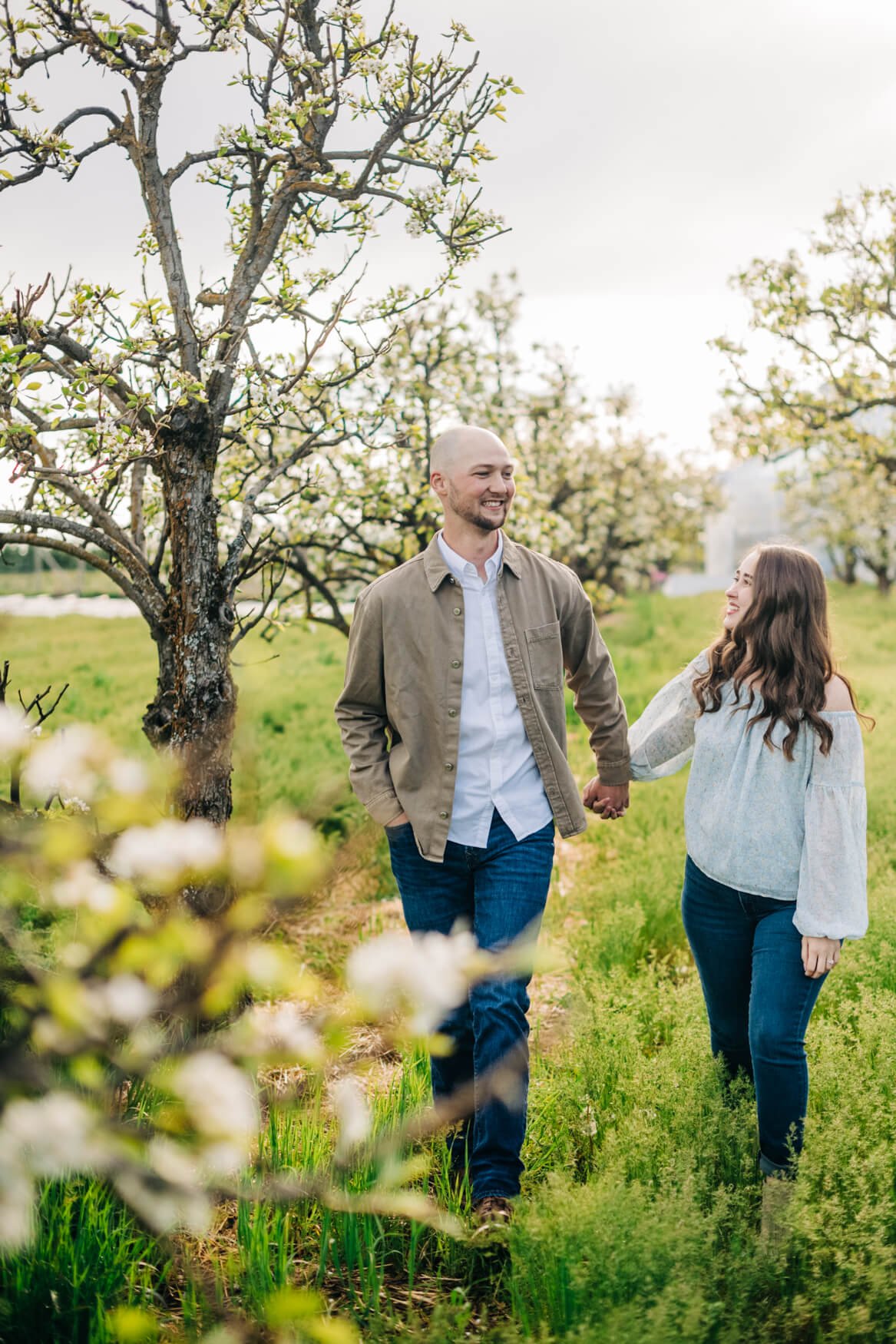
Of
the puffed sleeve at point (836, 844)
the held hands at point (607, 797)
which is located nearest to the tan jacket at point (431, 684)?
the held hands at point (607, 797)

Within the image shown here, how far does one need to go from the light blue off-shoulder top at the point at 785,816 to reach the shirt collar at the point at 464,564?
767mm

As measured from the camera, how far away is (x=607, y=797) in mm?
3521

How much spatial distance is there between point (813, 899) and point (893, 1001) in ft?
3.13

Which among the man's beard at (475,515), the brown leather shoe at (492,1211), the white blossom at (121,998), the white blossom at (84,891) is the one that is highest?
the man's beard at (475,515)

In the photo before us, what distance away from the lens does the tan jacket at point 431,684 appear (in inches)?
123

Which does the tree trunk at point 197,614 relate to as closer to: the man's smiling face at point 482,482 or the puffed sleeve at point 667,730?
the man's smiling face at point 482,482

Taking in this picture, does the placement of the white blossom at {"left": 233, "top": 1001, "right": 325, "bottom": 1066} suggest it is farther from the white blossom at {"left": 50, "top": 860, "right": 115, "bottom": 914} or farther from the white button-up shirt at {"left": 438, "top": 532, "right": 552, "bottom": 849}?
the white button-up shirt at {"left": 438, "top": 532, "right": 552, "bottom": 849}

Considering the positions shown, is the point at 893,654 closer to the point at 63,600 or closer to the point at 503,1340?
the point at 503,1340

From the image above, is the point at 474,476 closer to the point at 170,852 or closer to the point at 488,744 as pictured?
the point at 488,744

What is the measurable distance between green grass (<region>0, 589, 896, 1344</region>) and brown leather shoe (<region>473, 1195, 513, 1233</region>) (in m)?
0.09

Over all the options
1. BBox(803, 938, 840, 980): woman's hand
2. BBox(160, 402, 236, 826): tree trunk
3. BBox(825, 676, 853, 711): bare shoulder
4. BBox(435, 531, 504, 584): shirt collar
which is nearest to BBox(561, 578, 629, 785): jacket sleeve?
BBox(435, 531, 504, 584): shirt collar

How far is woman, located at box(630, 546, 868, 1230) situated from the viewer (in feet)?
8.96

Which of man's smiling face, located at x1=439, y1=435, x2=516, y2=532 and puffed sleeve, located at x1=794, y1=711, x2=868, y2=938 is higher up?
man's smiling face, located at x1=439, y1=435, x2=516, y2=532

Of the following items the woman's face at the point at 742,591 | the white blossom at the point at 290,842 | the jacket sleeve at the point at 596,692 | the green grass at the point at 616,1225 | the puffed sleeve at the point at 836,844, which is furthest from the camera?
the jacket sleeve at the point at 596,692
